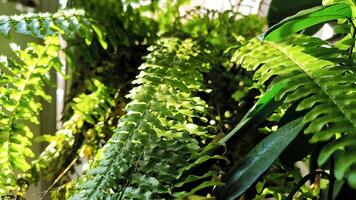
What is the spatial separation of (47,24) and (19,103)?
0.60 ft

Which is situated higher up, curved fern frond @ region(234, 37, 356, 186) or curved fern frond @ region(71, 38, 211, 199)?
curved fern frond @ region(234, 37, 356, 186)

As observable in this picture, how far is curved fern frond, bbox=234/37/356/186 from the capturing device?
17.5 inches

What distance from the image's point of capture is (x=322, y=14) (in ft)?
2.04

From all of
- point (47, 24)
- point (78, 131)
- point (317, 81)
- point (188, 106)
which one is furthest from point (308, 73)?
point (78, 131)

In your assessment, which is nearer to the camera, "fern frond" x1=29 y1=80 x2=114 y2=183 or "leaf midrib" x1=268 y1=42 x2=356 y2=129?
"leaf midrib" x1=268 y1=42 x2=356 y2=129

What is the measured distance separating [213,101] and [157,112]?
1.77ft

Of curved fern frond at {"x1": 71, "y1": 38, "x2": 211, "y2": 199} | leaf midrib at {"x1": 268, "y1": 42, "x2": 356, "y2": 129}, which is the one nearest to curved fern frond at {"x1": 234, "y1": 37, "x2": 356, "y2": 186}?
leaf midrib at {"x1": 268, "y1": 42, "x2": 356, "y2": 129}

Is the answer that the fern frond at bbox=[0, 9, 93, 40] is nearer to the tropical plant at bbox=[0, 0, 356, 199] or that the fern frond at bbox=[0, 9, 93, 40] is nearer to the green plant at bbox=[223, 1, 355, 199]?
the tropical plant at bbox=[0, 0, 356, 199]

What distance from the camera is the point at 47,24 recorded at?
0.95m

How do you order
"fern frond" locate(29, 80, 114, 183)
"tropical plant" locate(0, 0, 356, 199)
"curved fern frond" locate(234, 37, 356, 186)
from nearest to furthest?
"curved fern frond" locate(234, 37, 356, 186)
"tropical plant" locate(0, 0, 356, 199)
"fern frond" locate(29, 80, 114, 183)

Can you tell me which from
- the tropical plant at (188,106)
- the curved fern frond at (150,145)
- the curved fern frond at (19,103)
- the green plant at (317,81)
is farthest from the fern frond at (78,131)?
the green plant at (317,81)

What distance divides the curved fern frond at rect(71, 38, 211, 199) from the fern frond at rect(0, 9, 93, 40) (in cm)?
22

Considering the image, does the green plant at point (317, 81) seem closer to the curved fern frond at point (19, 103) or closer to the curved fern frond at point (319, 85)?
the curved fern frond at point (319, 85)

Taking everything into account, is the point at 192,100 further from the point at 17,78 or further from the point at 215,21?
the point at 215,21
